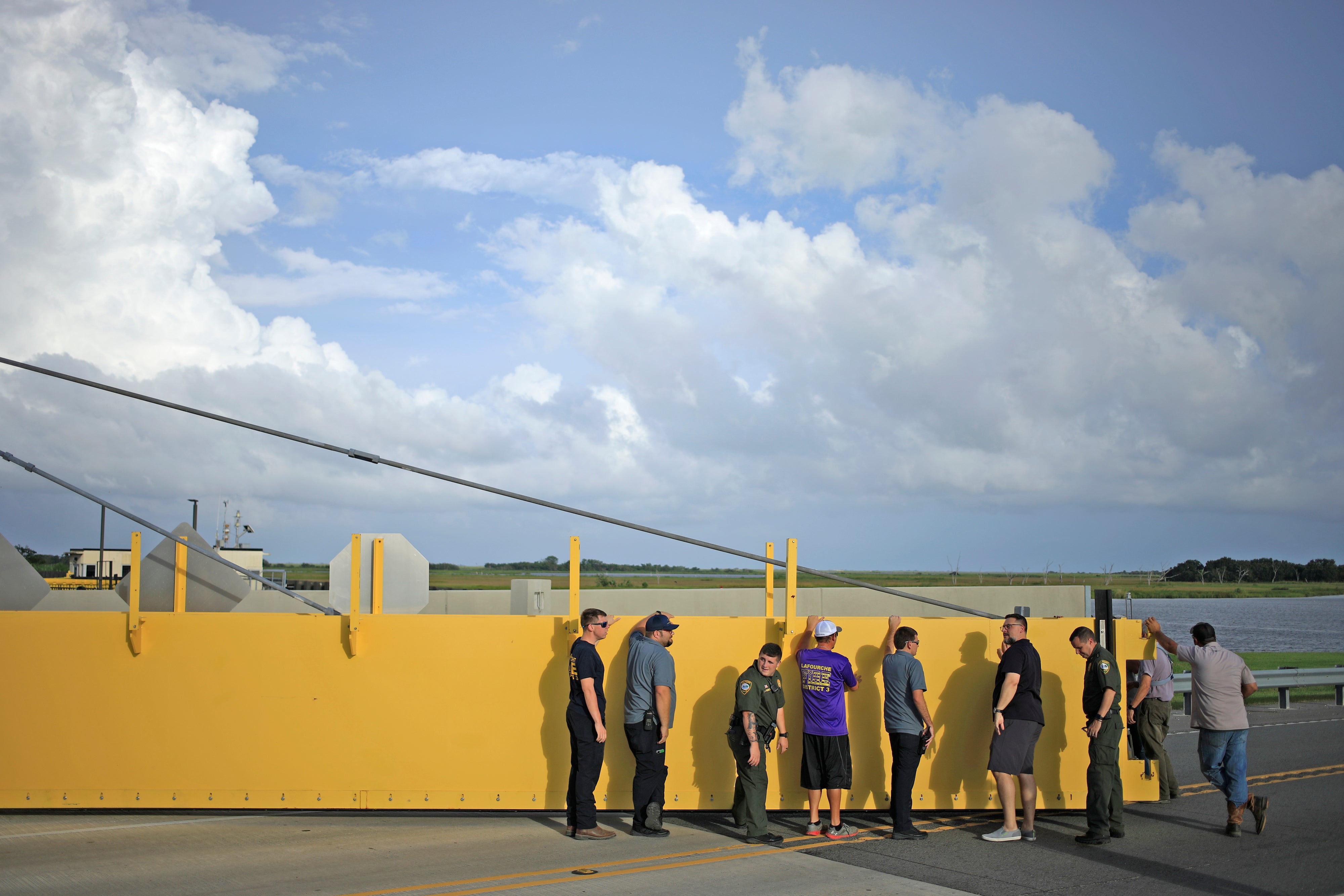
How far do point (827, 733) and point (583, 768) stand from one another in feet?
6.23

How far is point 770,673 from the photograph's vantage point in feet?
23.7

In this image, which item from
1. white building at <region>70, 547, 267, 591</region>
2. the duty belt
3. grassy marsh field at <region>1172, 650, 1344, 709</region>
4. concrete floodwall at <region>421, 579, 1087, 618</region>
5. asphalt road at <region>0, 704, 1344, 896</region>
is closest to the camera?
asphalt road at <region>0, 704, 1344, 896</region>

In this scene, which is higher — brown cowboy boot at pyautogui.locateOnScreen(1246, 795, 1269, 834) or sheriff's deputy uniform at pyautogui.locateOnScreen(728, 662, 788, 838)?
sheriff's deputy uniform at pyautogui.locateOnScreen(728, 662, 788, 838)

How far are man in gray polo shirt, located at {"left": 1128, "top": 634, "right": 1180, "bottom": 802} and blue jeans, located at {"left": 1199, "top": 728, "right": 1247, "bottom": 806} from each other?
0.59m

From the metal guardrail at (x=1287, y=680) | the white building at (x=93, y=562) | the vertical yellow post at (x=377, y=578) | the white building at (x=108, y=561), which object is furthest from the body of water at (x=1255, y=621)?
the white building at (x=93, y=562)

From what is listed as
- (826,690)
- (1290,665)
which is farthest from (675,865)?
(1290,665)

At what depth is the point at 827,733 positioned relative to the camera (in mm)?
7215

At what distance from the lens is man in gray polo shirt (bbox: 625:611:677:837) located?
7.18 metres

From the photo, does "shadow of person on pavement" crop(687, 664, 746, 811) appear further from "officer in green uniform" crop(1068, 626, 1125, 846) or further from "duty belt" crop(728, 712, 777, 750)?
"officer in green uniform" crop(1068, 626, 1125, 846)

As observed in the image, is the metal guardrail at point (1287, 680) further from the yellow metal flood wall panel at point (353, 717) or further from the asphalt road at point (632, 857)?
the yellow metal flood wall panel at point (353, 717)

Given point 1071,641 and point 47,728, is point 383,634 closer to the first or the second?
point 47,728

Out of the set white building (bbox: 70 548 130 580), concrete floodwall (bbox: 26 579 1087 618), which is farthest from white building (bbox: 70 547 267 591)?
concrete floodwall (bbox: 26 579 1087 618)

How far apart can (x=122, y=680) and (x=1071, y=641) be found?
308 inches

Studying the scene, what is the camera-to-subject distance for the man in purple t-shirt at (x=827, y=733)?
7176 mm
